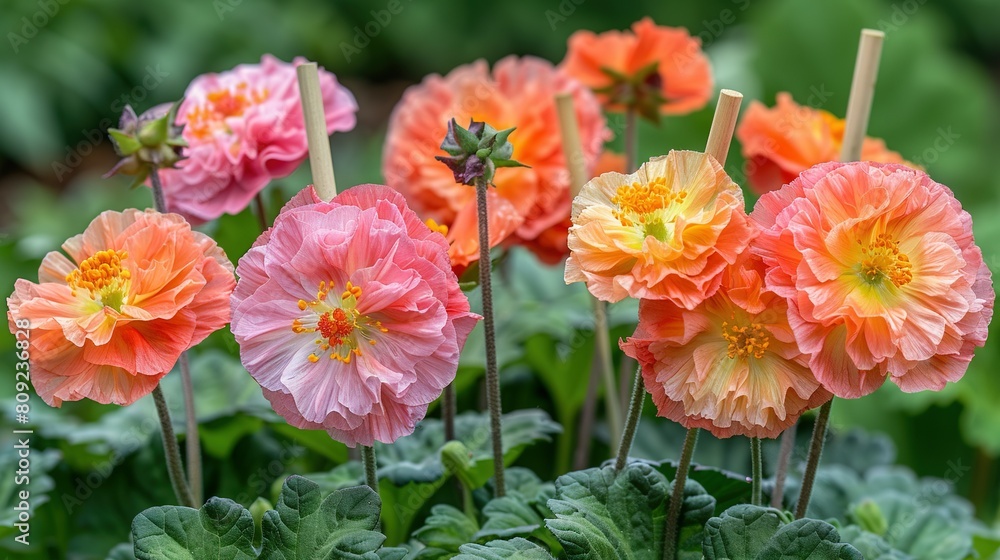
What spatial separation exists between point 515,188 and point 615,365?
0.28m

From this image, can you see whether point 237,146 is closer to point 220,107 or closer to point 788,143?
point 220,107

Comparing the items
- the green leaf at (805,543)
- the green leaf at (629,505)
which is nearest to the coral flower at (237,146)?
the green leaf at (629,505)

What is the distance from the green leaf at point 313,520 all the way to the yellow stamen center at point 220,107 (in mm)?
314

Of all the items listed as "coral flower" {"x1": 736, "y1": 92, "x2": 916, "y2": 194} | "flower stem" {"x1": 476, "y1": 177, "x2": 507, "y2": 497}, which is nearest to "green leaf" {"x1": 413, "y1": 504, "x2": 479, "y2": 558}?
"flower stem" {"x1": 476, "y1": 177, "x2": 507, "y2": 497}

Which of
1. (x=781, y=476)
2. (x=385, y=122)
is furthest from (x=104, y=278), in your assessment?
(x=385, y=122)

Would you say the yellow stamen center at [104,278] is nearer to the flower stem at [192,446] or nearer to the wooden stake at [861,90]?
the flower stem at [192,446]

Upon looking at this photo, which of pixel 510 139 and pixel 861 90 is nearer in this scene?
pixel 861 90

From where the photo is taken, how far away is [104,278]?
599 millimetres

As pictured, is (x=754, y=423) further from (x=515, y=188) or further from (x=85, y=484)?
(x=85, y=484)

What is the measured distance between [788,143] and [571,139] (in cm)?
18

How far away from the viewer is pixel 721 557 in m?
0.59

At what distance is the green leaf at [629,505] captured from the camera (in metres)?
0.61

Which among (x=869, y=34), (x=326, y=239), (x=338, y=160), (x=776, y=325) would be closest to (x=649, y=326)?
(x=776, y=325)

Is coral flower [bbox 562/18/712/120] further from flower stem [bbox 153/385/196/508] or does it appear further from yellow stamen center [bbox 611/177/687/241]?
flower stem [bbox 153/385/196/508]
